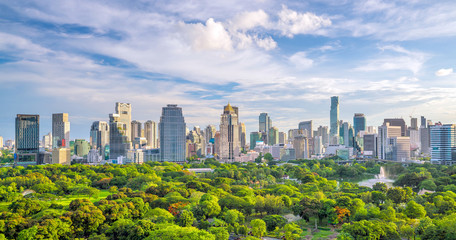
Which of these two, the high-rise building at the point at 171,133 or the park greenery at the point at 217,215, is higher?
the high-rise building at the point at 171,133

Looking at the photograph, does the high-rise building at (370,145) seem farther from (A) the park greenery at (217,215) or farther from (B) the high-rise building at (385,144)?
(A) the park greenery at (217,215)

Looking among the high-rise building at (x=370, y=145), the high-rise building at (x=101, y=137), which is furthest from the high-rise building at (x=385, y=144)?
the high-rise building at (x=101, y=137)

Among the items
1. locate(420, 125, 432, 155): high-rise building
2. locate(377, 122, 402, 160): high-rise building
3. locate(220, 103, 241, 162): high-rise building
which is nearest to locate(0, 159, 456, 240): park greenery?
locate(220, 103, 241, 162): high-rise building

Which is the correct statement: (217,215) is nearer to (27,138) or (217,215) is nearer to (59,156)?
(59,156)

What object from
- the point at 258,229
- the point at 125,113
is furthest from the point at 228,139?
the point at 258,229

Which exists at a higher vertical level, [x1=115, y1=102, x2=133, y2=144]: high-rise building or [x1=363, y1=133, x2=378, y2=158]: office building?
[x1=115, y1=102, x2=133, y2=144]: high-rise building

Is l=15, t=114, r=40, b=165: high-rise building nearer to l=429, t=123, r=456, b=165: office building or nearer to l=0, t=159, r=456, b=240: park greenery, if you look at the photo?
l=0, t=159, r=456, b=240: park greenery
